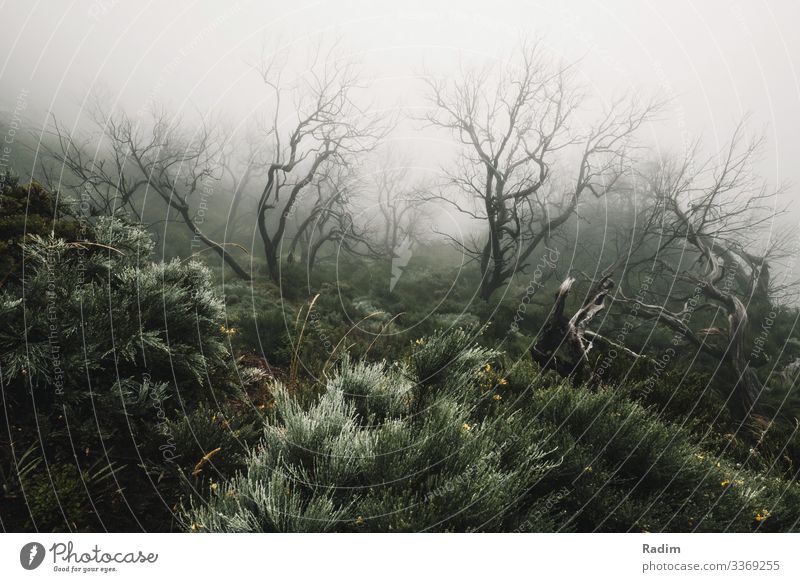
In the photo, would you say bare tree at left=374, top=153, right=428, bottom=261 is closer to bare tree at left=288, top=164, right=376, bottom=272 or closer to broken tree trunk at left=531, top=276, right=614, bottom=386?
bare tree at left=288, top=164, right=376, bottom=272

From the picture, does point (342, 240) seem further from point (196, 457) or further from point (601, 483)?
point (601, 483)

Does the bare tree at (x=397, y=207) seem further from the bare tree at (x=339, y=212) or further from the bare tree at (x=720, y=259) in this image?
the bare tree at (x=720, y=259)

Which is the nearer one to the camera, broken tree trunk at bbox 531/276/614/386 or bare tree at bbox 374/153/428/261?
broken tree trunk at bbox 531/276/614/386

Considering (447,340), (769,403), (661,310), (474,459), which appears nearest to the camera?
(474,459)

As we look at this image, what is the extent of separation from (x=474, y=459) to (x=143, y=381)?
118 inches

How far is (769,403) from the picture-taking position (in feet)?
20.3
